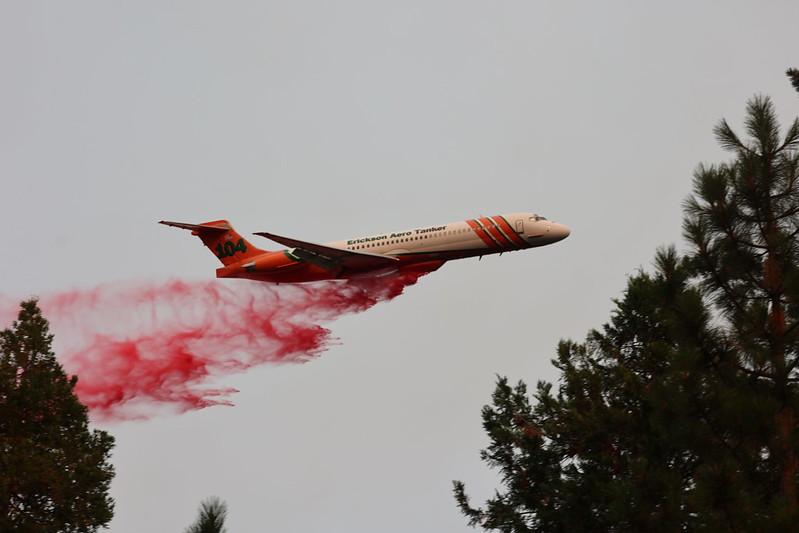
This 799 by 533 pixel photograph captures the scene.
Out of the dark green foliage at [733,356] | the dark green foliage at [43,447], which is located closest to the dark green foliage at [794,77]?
the dark green foliage at [733,356]

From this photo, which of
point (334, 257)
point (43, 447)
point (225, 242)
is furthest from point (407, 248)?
point (43, 447)

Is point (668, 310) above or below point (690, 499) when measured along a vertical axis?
above

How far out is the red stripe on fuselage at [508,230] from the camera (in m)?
55.0

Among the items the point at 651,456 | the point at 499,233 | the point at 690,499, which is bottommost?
the point at 690,499

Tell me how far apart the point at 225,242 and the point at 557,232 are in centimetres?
1823

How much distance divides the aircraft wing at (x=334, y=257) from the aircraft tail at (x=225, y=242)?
540 cm

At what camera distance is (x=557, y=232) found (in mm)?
55719

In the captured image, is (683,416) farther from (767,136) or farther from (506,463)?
(506,463)

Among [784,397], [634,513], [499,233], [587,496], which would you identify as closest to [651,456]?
[587,496]

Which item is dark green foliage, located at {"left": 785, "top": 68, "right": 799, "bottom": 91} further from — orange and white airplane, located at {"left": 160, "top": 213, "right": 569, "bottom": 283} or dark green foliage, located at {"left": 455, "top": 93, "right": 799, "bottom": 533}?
orange and white airplane, located at {"left": 160, "top": 213, "right": 569, "bottom": 283}

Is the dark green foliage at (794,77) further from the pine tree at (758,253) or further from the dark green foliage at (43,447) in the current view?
the dark green foliage at (43,447)

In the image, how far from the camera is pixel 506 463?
42375mm

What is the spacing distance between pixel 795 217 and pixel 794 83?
4495mm

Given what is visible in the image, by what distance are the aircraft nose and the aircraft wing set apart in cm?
756
